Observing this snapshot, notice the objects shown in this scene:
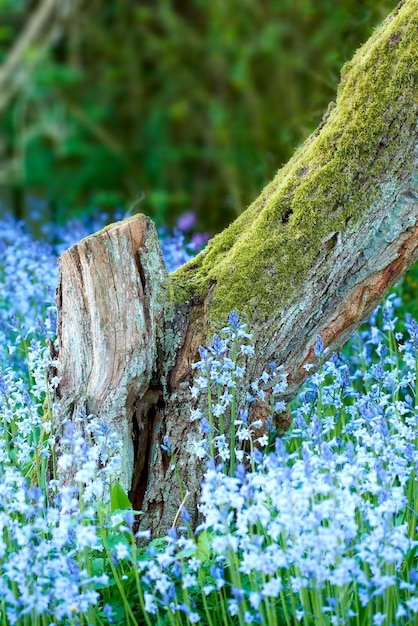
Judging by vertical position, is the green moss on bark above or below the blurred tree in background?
below

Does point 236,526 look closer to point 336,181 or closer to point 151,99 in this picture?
point 336,181

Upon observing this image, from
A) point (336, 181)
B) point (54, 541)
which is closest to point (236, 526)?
point (54, 541)

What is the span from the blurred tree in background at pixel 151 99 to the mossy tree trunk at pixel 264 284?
556 centimetres

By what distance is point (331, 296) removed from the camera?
3707 millimetres

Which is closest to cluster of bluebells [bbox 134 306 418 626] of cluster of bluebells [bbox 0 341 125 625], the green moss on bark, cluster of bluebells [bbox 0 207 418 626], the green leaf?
cluster of bluebells [bbox 0 207 418 626]

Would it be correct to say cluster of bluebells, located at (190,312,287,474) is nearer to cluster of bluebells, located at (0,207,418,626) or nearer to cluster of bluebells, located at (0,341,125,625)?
cluster of bluebells, located at (0,207,418,626)

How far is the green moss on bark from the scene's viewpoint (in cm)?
360

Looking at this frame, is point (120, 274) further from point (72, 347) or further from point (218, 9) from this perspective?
point (218, 9)

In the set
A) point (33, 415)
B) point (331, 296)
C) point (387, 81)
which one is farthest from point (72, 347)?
point (387, 81)

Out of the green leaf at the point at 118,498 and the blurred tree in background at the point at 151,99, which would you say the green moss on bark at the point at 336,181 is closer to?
the green leaf at the point at 118,498

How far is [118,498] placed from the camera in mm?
3277

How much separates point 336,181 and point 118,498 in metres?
1.50

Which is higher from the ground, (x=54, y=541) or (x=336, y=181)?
(x=336, y=181)

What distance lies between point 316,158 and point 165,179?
731 centimetres
